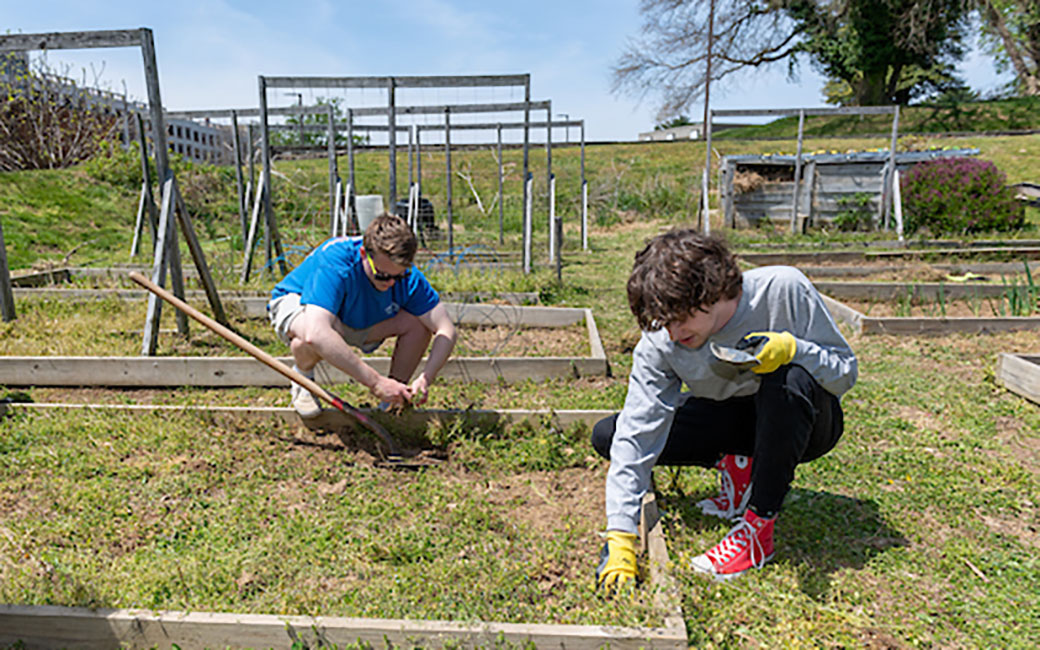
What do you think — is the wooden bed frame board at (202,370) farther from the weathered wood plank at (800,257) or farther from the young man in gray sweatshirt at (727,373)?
the weathered wood plank at (800,257)

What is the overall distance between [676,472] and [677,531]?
0.44 m

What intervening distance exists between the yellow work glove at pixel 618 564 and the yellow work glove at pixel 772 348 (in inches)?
27.3

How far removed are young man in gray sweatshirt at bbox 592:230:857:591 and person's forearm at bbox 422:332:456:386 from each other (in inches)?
53.3

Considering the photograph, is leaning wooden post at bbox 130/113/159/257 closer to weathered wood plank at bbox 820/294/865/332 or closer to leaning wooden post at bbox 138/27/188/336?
leaning wooden post at bbox 138/27/188/336

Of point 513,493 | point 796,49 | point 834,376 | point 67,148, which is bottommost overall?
point 513,493

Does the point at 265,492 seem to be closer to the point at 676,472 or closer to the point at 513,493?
the point at 513,493

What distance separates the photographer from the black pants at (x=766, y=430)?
2.17m

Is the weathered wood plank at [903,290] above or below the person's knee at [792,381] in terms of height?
below

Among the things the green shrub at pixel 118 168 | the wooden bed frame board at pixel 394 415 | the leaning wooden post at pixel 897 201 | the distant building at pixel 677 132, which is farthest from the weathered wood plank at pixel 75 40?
the distant building at pixel 677 132

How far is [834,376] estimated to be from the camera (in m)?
2.22

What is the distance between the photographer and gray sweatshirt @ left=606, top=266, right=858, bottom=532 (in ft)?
7.22

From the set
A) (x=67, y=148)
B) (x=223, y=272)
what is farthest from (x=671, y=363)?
(x=67, y=148)

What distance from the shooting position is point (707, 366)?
89.0 inches

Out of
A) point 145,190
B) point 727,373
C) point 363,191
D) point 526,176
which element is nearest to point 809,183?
Answer: point 526,176
